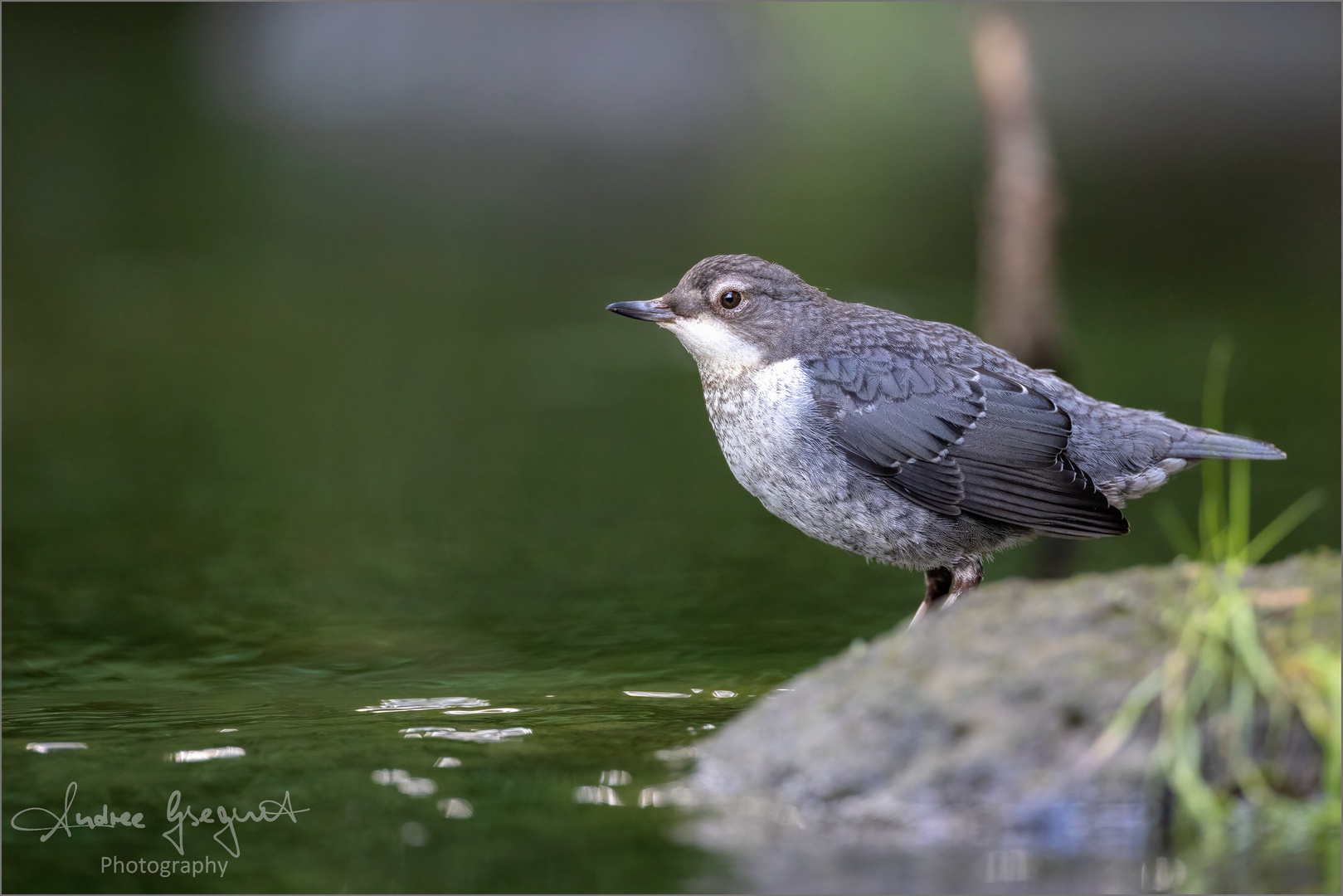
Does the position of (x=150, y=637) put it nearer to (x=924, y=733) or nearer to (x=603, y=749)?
(x=603, y=749)

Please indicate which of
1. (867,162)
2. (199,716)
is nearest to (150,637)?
(199,716)

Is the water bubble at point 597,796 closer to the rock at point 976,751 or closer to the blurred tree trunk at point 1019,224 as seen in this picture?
the rock at point 976,751

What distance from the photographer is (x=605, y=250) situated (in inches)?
595

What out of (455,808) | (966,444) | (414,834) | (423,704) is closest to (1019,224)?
(966,444)

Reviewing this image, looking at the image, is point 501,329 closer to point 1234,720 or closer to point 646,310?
point 646,310

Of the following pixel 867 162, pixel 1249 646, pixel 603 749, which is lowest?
pixel 603 749

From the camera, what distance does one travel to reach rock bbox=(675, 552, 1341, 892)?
10.8 feet

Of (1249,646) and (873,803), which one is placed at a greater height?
(1249,646)

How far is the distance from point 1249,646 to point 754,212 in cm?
1268

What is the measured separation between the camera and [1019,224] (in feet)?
32.3

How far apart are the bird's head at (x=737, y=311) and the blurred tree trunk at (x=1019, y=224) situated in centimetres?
487

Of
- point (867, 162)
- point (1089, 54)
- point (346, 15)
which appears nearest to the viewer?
point (867, 162)

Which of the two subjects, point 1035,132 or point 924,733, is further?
point 1035,132

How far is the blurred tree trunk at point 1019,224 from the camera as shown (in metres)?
9.75
